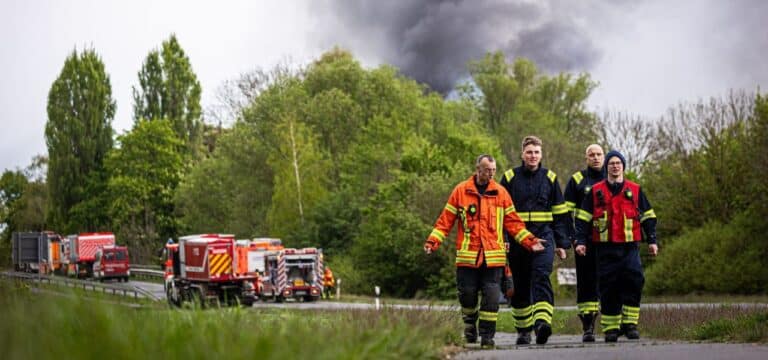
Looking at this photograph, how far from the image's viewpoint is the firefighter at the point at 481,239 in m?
11.6

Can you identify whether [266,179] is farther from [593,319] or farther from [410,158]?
[593,319]

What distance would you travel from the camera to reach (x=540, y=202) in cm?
1248

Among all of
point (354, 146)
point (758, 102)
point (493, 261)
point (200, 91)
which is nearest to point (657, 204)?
point (758, 102)

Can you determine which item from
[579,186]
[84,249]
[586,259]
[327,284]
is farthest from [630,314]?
[84,249]

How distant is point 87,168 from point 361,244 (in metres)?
38.0

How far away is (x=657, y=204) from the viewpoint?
43.2 metres

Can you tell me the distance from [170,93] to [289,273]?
43976 mm

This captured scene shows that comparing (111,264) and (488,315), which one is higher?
(488,315)

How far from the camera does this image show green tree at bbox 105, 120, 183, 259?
8156 cm

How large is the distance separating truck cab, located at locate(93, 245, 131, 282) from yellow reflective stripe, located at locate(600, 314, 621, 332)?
60.2 metres

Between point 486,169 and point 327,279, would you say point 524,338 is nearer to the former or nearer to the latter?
point 486,169

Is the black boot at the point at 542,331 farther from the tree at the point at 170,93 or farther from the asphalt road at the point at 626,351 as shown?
the tree at the point at 170,93

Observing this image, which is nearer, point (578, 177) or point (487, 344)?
point (487, 344)

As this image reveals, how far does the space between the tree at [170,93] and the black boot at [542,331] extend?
7553 cm
